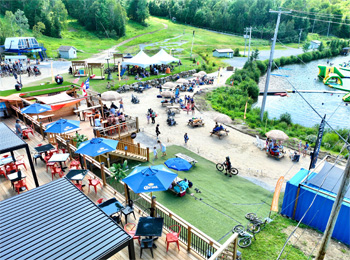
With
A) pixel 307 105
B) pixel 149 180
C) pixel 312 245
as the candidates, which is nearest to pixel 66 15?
pixel 307 105

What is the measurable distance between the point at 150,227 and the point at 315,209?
328 inches

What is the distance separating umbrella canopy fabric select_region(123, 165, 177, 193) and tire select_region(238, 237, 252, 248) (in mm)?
4171

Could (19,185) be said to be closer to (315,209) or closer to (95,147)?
(95,147)

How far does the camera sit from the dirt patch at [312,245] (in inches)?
397

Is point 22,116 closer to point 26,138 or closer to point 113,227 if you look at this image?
point 26,138

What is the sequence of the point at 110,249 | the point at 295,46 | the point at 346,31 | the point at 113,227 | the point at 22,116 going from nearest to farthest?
the point at 110,249 < the point at 113,227 < the point at 22,116 < the point at 295,46 < the point at 346,31

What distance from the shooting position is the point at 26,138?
624 inches

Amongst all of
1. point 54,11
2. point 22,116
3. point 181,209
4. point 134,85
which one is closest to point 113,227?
point 181,209

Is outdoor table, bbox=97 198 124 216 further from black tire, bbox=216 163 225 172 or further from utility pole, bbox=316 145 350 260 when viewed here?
black tire, bbox=216 163 225 172

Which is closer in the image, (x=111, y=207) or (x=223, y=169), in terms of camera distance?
(x=111, y=207)

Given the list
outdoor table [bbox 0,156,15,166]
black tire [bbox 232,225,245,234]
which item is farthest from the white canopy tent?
black tire [bbox 232,225,245,234]

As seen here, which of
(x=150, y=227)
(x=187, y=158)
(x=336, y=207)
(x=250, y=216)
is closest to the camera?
(x=336, y=207)

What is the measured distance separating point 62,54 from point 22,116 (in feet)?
136

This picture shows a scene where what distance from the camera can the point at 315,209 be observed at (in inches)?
468
